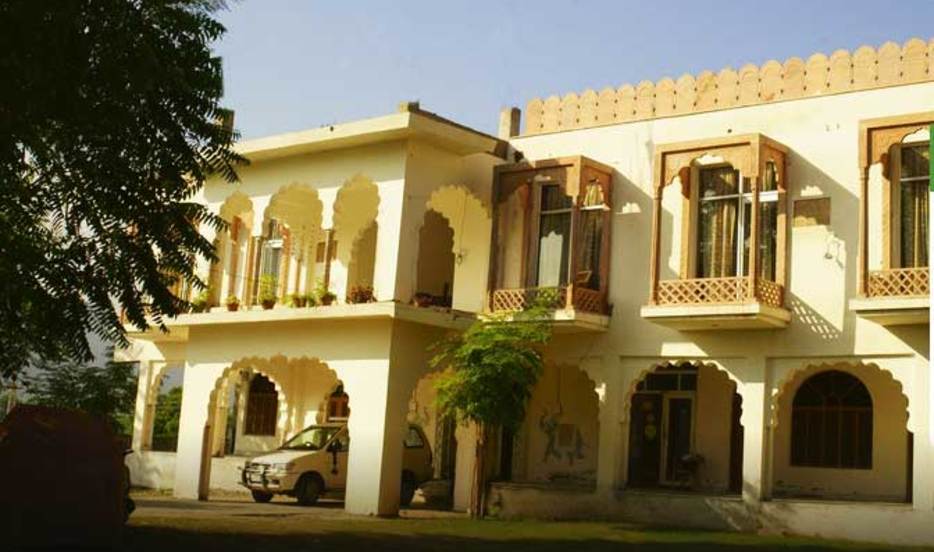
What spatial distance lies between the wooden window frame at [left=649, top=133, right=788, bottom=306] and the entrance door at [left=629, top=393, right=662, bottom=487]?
10.7 feet

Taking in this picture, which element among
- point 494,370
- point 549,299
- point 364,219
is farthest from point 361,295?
point 364,219

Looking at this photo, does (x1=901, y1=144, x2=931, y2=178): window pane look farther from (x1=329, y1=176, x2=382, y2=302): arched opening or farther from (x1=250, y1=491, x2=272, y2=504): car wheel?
(x1=250, y1=491, x2=272, y2=504): car wheel

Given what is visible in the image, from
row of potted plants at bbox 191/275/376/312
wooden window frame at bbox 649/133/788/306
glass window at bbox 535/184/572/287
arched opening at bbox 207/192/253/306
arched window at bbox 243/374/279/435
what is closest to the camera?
wooden window frame at bbox 649/133/788/306

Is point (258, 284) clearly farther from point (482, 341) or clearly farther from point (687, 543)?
point (687, 543)

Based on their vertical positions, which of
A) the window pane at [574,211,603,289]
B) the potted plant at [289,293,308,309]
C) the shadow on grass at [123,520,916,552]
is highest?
the window pane at [574,211,603,289]

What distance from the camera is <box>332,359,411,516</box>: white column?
21328mm

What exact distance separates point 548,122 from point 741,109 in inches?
153

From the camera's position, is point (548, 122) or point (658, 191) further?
point (548, 122)

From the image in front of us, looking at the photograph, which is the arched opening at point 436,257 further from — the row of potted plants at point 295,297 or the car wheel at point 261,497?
the car wheel at point 261,497

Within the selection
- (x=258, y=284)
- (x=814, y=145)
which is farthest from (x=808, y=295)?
(x=258, y=284)

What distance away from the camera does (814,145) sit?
20156 mm

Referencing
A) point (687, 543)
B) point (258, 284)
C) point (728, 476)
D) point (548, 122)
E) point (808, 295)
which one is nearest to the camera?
point (687, 543)

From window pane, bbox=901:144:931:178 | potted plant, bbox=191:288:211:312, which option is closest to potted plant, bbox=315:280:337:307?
potted plant, bbox=191:288:211:312

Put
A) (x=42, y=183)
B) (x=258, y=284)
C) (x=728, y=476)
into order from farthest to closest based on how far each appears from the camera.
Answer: (x=258, y=284), (x=728, y=476), (x=42, y=183)
